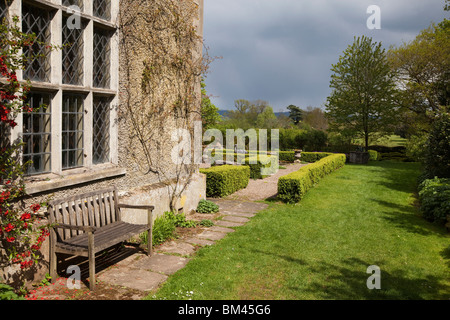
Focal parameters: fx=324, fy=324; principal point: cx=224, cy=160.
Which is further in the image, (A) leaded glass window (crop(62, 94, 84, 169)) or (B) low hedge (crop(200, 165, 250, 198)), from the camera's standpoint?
(B) low hedge (crop(200, 165, 250, 198))

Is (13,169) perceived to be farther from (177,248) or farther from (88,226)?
→ (177,248)

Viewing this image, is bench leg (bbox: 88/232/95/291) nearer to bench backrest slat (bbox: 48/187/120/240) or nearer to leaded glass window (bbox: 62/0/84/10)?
bench backrest slat (bbox: 48/187/120/240)

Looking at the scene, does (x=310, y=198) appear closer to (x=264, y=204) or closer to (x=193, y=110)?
(x=264, y=204)

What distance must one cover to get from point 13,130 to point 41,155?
614 mm

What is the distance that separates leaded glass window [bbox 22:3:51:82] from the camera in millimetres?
4184

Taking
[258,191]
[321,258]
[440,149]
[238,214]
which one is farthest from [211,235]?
[440,149]

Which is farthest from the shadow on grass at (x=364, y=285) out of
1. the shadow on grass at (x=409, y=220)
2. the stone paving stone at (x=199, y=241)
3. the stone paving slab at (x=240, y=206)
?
the stone paving slab at (x=240, y=206)

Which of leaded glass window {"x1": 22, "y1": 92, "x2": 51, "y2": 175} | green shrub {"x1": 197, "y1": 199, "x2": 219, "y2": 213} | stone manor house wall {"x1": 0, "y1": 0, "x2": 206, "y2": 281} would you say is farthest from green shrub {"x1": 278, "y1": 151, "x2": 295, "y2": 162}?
leaded glass window {"x1": 22, "y1": 92, "x2": 51, "y2": 175}

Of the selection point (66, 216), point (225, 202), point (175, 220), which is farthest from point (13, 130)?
point (225, 202)

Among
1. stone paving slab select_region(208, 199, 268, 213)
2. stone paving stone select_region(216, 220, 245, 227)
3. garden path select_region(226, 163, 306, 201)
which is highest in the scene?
garden path select_region(226, 163, 306, 201)

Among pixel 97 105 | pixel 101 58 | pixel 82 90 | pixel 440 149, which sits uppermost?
pixel 101 58

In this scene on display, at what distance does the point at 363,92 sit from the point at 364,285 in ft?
84.8

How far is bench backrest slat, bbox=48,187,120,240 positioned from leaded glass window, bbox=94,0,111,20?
2.89 meters

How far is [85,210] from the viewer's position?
4.74m
